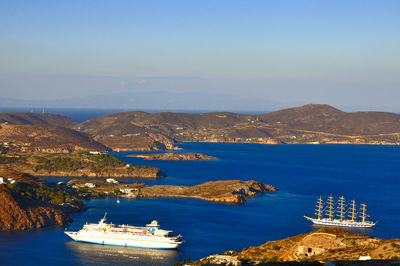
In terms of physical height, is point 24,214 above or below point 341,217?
above

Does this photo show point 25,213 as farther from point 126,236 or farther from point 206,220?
point 206,220

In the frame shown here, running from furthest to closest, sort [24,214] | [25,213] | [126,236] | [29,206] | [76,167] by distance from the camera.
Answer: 1. [76,167]
2. [29,206]
3. [25,213]
4. [24,214]
5. [126,236]

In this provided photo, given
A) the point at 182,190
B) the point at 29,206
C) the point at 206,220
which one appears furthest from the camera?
the point at 182,190

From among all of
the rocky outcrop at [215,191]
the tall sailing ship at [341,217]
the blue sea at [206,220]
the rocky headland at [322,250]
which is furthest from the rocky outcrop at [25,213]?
the tall sailing ship at [341,217]

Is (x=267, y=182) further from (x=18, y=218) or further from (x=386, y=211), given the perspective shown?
(x=18, y=218)

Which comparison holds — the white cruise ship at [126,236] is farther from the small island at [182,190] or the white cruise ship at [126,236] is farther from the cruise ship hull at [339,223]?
the small island at [182,190]

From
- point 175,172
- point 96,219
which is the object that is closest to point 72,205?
point 96,219

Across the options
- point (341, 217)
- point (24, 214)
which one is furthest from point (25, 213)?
point (341, 217)

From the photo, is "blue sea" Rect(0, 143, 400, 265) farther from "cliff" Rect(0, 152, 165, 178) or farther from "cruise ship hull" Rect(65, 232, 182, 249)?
"cliff" Rect(0, 152, 165, 178)
